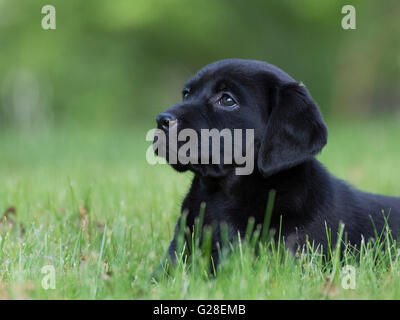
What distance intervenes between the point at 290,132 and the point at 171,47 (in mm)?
13480

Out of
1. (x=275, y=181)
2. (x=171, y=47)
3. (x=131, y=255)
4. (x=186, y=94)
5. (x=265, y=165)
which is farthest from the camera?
A: (x=171, y=47)

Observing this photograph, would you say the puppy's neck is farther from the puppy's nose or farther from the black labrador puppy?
the puppy's nose

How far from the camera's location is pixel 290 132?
291cm

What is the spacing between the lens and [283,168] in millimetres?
2830

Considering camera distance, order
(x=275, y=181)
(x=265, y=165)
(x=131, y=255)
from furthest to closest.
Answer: (x=131, y=255)
(x=275, y=181)
(x=265, y=165)

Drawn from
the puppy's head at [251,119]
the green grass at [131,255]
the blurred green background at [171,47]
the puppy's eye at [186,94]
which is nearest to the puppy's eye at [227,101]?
the puppy's head at [251,119]

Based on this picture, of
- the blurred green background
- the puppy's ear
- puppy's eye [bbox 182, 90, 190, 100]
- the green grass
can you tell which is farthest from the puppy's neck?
the blurred green background

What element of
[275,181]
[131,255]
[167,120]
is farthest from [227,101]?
[131,255]

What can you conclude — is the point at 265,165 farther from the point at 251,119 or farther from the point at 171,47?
the point at 171,47

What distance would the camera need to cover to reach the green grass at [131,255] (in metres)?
2.32
